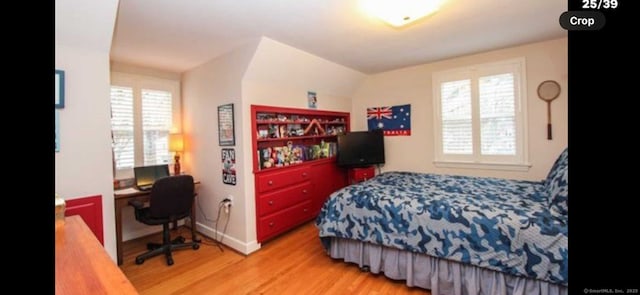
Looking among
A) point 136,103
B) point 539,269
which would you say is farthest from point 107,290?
point 136,103

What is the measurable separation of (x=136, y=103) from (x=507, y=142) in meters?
4.44

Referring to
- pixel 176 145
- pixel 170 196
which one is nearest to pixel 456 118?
pixel 170 196

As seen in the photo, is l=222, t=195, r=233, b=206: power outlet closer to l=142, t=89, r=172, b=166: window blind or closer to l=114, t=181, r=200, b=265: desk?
l=114, t=181, r=200, b=265: desk

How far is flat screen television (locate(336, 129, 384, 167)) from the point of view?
3809mm

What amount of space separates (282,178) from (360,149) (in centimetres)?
127

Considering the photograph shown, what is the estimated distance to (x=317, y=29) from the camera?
2.39 meters

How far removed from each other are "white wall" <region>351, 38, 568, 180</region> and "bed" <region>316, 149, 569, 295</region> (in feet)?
2.27

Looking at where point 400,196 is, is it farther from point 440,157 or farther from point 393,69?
point 393,69

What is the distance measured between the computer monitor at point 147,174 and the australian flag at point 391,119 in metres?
2.94

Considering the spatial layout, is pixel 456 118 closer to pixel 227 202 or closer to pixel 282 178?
pixel 282 178

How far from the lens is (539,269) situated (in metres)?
1.60

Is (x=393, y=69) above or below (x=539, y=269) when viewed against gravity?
above

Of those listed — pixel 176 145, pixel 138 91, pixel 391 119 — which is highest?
pixel 138 91
